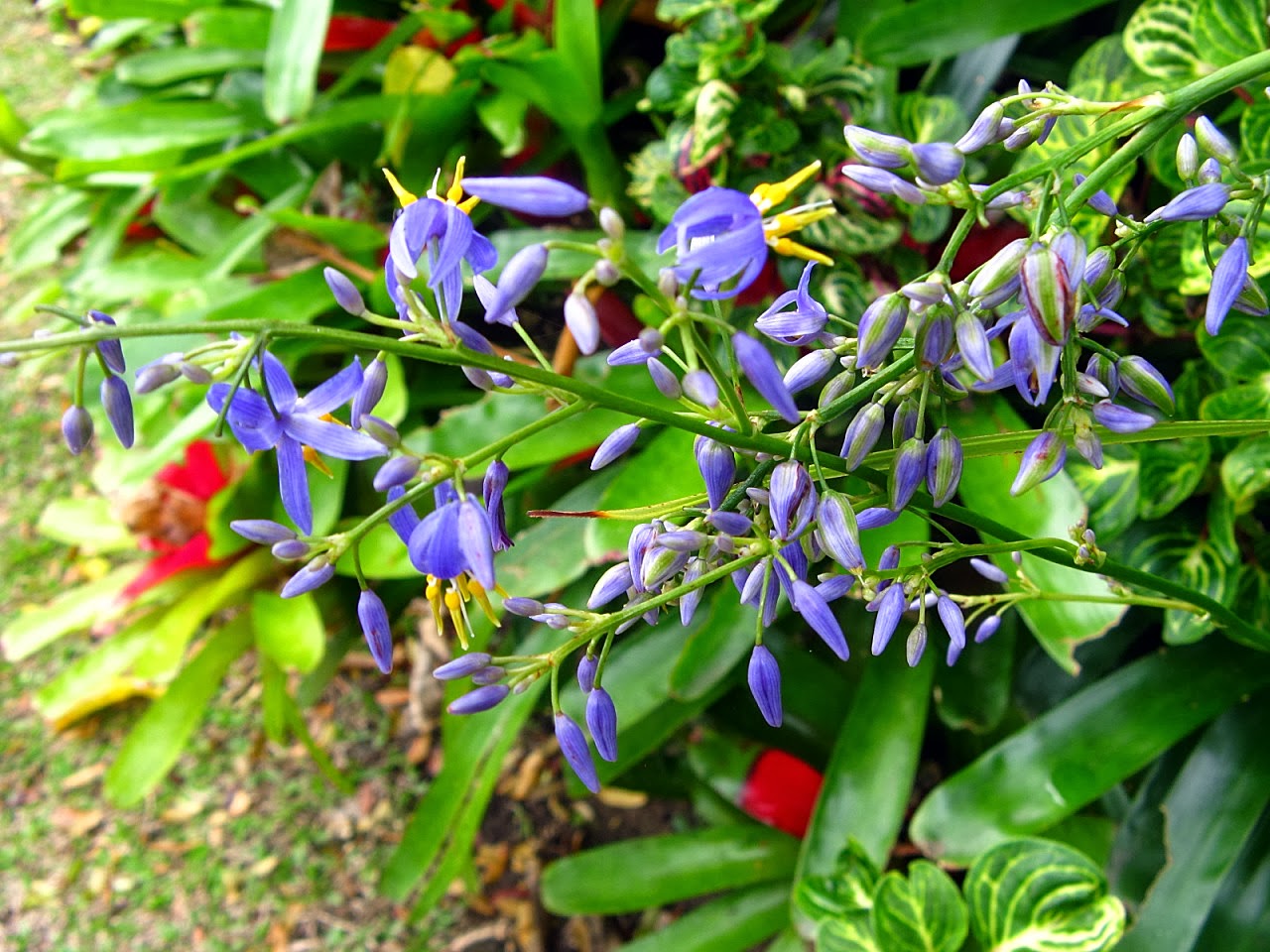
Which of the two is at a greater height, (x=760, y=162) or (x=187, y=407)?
(x=760, y=162)

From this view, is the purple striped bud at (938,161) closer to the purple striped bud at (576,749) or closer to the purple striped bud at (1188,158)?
the purple striped bud at (1188,158)

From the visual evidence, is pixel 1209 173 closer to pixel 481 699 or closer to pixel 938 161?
pixel 938 161

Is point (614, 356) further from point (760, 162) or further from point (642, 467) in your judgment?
point (760, 162)

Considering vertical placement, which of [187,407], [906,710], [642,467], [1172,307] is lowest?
[906,710]

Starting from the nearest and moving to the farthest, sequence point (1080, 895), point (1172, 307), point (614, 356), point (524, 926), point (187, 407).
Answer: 1. point (614, 356)
2. point (1080, 895)
3. point (1172, 307)
4. point (187, 407)
5. point (524, 926)

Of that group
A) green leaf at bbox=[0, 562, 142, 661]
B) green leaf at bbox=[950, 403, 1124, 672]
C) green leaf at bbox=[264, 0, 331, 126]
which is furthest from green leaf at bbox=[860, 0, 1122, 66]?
green leaf at bbox=[0, 562, 142, 661]

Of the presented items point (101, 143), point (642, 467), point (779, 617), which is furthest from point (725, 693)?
point (101, 143)

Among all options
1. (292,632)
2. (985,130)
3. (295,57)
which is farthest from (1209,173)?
(292,632)
